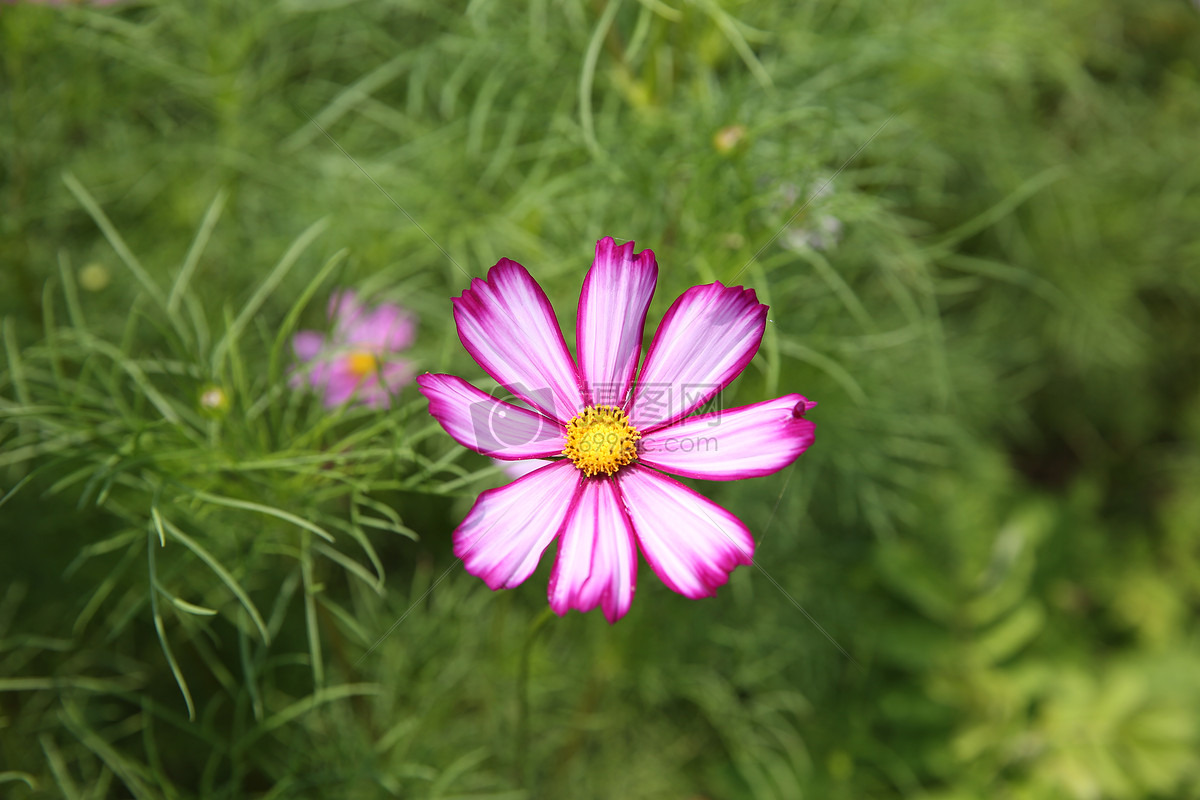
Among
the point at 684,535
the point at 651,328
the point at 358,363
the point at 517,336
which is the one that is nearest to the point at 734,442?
the point at 684,535

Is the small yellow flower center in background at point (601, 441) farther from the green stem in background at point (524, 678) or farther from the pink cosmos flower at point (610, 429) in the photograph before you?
the green stem in background at point (524, 678)

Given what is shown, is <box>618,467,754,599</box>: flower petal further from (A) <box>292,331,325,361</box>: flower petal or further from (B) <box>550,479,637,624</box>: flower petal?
(A) <box>292,331,325,361</box>: flower petal

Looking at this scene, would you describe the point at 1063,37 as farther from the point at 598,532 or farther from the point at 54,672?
the point at 54,672

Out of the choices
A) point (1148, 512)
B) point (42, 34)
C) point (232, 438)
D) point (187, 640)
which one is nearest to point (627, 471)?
point (232, 438)

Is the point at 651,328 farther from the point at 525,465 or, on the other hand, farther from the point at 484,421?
the point at 484,421

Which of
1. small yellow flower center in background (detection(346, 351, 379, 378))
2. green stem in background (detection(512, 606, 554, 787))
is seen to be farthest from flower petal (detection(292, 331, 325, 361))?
green stem in background (detection(512, 606, 554, 787))

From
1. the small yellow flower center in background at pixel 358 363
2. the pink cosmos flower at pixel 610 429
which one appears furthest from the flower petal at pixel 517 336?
the small yellow flower center in background at pixel 358 363
